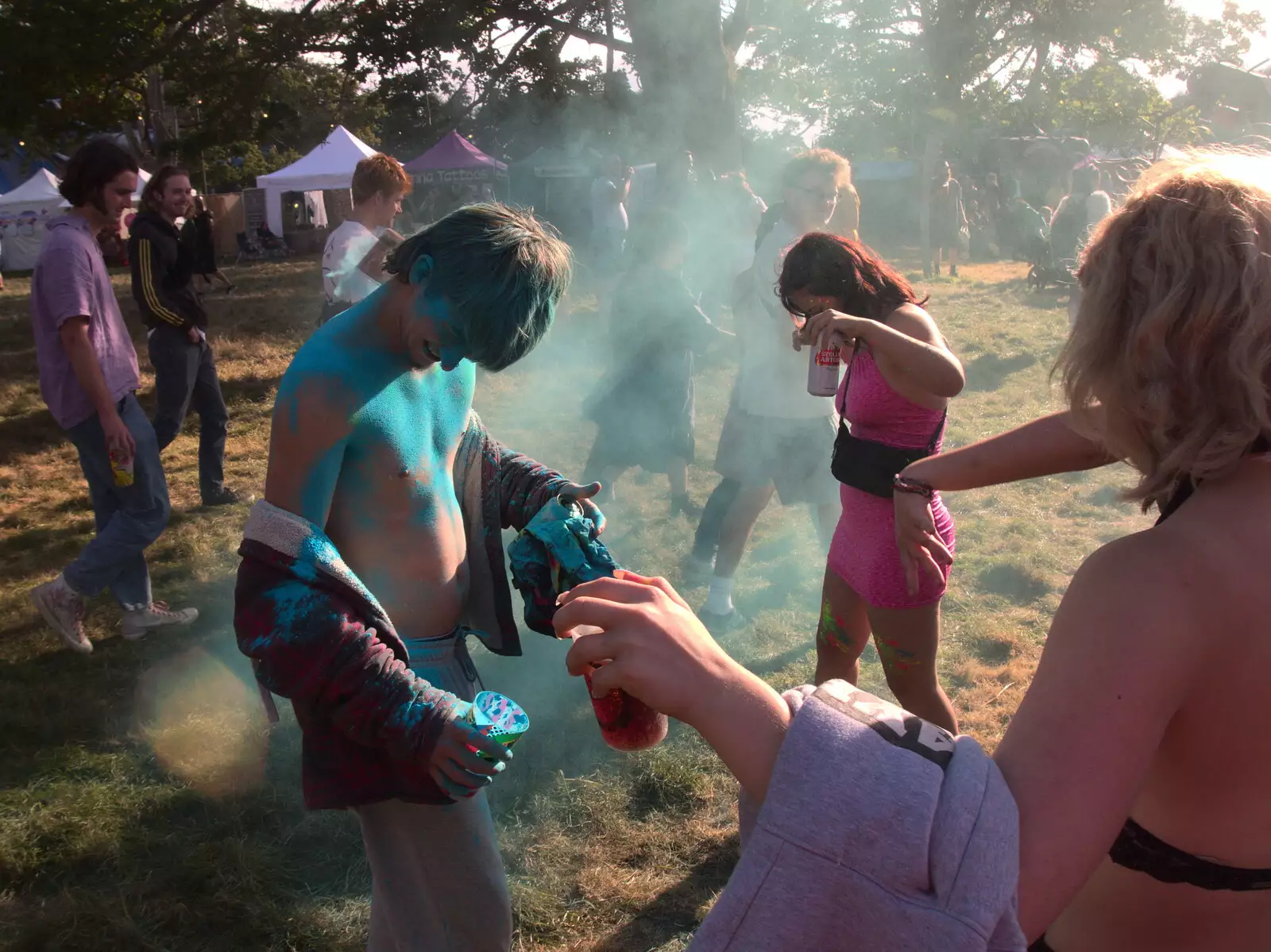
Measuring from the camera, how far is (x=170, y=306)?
194 inches

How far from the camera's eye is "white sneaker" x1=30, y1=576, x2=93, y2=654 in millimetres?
3828

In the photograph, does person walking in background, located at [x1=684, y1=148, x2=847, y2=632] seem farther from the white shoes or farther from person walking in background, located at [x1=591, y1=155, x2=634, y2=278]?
person walking in background, located at [x1=591, y1=155, x2=634, y2=278]

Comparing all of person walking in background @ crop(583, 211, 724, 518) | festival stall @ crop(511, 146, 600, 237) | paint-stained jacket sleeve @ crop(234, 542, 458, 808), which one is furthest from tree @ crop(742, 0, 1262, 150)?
paint-stained jacket sleeve @ crop(234, 542, 458, 808)

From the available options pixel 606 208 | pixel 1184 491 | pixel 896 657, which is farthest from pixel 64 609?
pixel 606 208

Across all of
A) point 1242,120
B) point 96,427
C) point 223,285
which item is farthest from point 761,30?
point 1242,120

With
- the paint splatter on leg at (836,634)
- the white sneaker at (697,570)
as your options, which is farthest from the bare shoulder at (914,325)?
the white sneaker at (697,570)

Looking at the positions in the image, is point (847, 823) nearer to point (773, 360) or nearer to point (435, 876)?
point (435, 876)

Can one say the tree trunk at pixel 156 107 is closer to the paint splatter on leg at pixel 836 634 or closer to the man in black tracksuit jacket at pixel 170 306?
the man in black tracksuit jacket at pixel 170 306

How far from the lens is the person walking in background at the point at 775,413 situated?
4.09m

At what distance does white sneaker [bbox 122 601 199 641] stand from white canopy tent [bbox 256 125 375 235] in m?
13.9

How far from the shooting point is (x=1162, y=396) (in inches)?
36.6

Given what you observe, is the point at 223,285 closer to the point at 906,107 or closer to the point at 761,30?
the point at 761,30

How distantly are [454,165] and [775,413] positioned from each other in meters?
14.9

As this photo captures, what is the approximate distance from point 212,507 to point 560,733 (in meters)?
3.47
